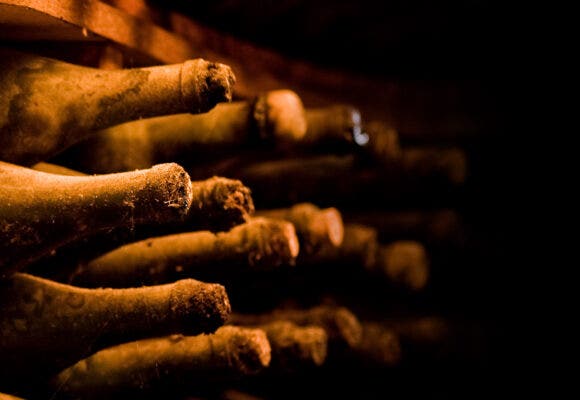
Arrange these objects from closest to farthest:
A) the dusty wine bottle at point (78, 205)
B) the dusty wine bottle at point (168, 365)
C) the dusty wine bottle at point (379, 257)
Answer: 1. the dusty wine bottle at point (78, 205)
2. the dusty wine bottle at point (168, 365)
3. the dusty wine bottle at point (379, 257)

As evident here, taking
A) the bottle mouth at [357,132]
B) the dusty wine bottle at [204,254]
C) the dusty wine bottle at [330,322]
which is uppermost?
the bottle mouth at [357,132]

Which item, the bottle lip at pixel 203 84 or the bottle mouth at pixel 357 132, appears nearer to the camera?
the bottle lip at pixel 203 84

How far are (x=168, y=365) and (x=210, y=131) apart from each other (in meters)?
0.44

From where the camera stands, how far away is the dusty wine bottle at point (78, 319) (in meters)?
1.05

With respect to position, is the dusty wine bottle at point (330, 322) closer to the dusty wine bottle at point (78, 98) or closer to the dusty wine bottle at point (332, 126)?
the dusty wine bottle at point (332, 126)

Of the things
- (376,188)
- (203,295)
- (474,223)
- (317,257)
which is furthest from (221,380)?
(474,223)

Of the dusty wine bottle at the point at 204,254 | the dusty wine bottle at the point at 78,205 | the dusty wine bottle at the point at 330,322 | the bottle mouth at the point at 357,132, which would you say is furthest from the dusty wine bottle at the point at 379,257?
the dusty wine bottle at the point at 78,205

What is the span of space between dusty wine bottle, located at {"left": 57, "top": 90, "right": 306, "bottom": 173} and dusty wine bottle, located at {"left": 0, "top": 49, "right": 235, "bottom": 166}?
130 mm

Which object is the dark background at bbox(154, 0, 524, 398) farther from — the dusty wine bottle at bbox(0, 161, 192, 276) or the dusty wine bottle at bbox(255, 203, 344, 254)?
the dusty wine bottle at bbox(0, 161, 192, 276)

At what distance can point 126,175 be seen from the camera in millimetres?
970

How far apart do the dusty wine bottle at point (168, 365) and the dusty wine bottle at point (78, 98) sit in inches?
14.2

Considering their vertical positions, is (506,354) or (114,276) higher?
(114,276)

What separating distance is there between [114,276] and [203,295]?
0.29m

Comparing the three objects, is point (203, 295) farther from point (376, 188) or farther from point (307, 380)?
point (376, 188)
